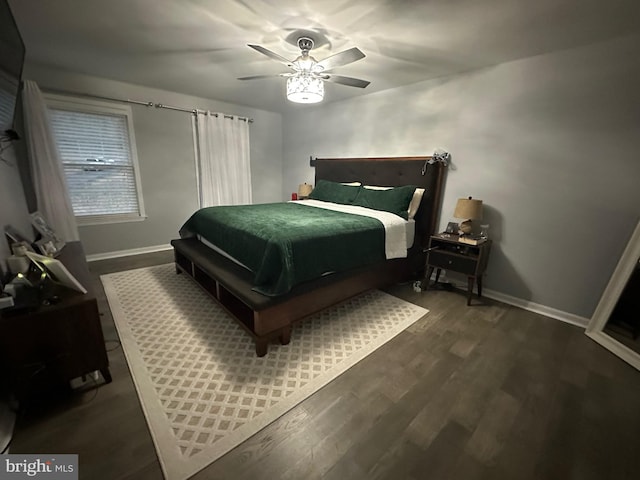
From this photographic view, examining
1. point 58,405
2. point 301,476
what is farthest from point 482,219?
point 58,405

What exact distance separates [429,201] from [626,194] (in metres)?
1.54

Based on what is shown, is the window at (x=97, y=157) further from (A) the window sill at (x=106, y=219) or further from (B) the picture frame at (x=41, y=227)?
→ (B) the picture frame at (x=41, y=227)

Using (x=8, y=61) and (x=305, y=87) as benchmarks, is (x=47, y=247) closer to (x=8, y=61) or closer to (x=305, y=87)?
(x=8, y=61)

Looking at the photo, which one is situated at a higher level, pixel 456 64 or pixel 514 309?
pixel 456 64

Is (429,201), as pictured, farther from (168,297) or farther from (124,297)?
(124,297)

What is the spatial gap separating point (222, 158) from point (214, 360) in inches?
138

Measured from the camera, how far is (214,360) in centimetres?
178

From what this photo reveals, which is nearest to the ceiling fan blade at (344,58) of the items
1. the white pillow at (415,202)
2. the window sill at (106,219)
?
the white pillow at (415,202)

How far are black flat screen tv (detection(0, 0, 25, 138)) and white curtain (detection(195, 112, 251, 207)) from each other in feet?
7.58

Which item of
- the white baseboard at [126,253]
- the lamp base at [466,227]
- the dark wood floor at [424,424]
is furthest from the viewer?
the white baseboard at [126,253]

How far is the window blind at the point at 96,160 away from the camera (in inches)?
126

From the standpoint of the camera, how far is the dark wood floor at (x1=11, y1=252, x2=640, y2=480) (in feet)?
3.79

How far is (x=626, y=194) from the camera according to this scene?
2.05 meters

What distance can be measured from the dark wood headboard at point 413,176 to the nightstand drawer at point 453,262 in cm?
37
